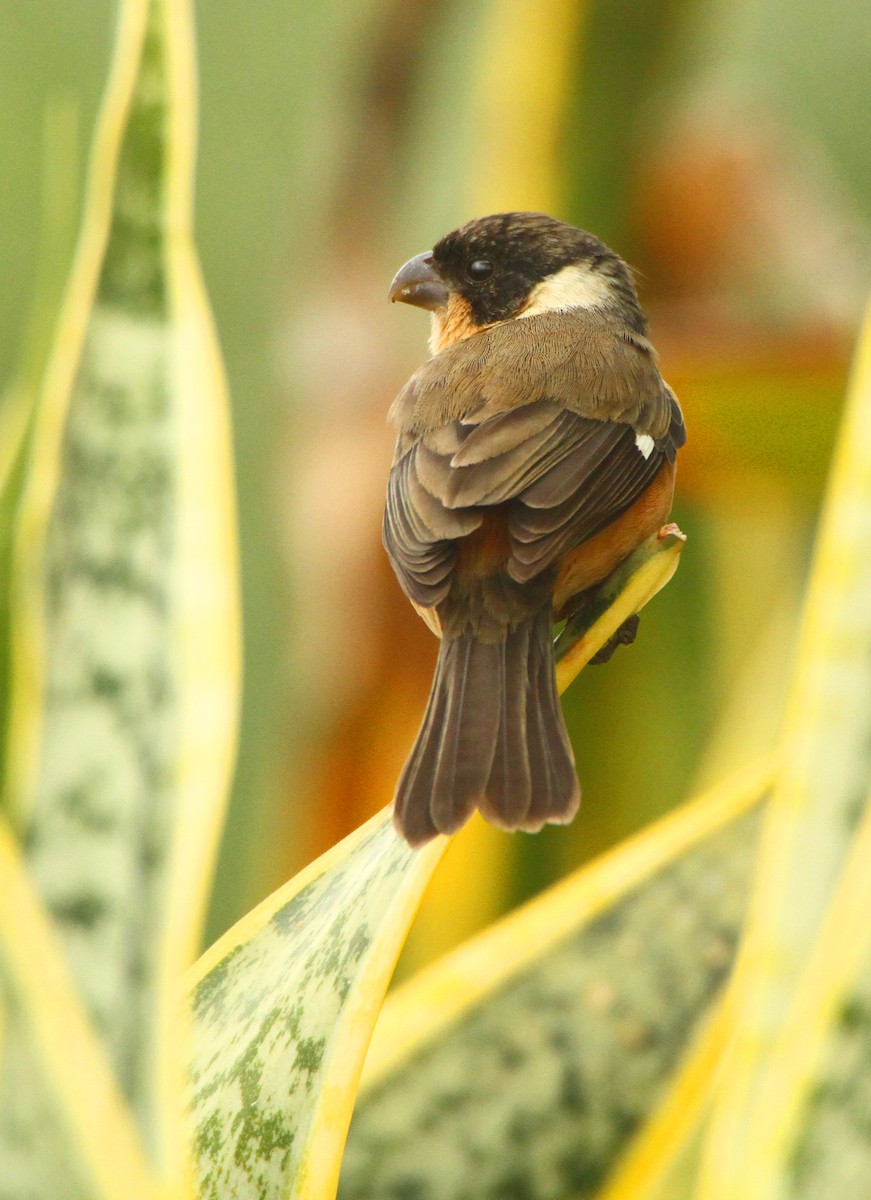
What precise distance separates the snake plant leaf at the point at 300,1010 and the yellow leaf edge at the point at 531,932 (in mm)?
151

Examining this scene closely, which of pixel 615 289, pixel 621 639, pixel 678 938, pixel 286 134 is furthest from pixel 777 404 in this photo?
pixel 286 134

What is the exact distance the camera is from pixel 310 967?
90cm

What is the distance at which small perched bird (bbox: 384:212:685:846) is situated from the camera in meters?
1.21

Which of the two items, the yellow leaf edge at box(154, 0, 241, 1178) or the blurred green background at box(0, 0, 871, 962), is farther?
the blurred green background at box(0, 0, 871, 962)

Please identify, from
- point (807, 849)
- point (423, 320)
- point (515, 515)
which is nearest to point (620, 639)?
point (515, 515)

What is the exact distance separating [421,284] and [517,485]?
2.16 ft

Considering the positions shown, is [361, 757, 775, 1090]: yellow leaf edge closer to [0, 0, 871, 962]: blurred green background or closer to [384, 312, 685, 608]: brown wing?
[384, 312, 685, 608]: brown wing

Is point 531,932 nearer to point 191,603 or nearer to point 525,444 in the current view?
point 191,603

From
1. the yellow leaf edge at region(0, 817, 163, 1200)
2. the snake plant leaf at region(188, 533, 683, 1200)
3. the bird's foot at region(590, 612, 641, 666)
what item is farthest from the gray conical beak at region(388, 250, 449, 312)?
the yellow leaf edge at region(0, 817, 163, 1200)

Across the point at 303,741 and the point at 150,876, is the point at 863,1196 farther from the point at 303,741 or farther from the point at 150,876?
the point at 303,741

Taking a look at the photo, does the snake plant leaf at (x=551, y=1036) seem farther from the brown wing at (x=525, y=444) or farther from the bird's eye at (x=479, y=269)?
the bird's eye at (x=479, y=269)

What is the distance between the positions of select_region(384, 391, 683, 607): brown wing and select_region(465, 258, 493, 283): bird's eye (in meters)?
0.49

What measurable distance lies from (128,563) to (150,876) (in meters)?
0.28

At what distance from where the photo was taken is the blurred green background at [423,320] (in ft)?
6.45
